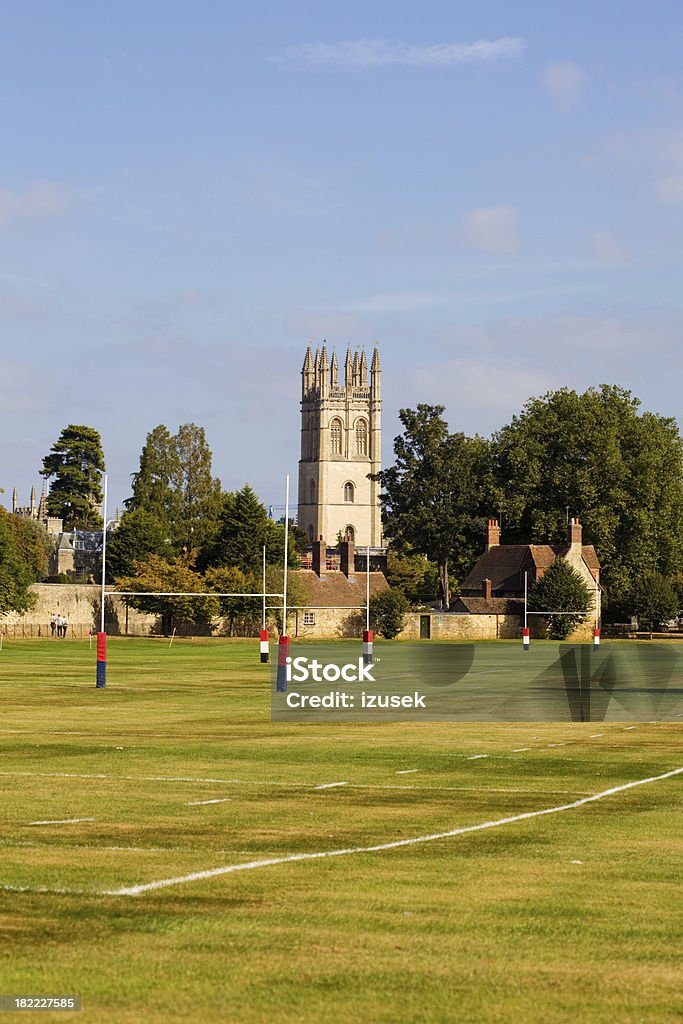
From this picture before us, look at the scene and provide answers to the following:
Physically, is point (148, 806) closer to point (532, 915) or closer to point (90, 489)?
point (532, 915)

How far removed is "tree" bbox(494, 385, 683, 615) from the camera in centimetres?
12188

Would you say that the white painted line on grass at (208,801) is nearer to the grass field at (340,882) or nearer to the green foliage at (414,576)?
the grass field at (340,882)

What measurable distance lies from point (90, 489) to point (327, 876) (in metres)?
151

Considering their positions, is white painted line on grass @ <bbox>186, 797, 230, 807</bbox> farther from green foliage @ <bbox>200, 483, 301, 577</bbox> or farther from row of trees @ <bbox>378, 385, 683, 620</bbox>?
row of trees @ <bbox>378, 385, 683, 620</bbox>

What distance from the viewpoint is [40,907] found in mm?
10312

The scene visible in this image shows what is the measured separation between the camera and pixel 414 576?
155250mm

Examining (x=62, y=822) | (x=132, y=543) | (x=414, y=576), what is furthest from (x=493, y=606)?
(x=62, y=822)

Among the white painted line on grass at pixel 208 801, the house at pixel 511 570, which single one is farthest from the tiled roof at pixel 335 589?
the white painted line on grass at pixel 208 801

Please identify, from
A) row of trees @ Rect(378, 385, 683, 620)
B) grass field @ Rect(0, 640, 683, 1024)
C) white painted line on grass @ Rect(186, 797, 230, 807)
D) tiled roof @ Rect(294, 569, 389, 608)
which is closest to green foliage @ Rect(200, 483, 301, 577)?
tiled roof @ Rect(294, 569, 389, 608)

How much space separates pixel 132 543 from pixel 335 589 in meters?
17.2

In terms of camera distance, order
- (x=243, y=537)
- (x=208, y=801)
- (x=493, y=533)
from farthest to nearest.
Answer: (x=493, y=533) < (x=243, y=537) < (x=208, y=801)

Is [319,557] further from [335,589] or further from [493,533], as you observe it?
[493,533]

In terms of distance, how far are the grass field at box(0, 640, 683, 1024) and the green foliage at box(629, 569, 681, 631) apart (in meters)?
95.0

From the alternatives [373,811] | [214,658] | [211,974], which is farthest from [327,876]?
[214,658]
